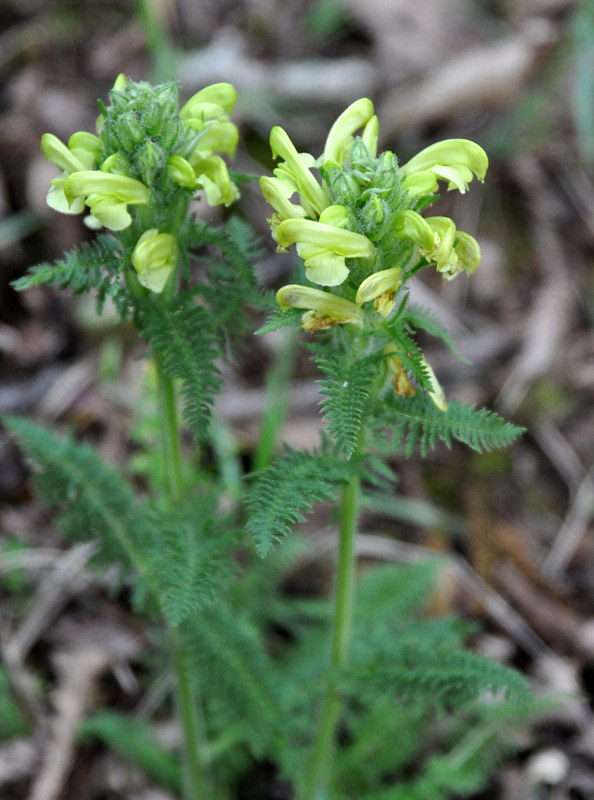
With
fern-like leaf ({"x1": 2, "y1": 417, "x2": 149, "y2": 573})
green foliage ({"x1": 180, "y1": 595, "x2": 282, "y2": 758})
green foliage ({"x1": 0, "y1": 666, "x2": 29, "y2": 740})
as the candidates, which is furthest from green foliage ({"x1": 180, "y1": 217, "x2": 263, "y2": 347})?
green foliage ({"x1": 0, "y1": 666, "x2": 29, "y2": 740})

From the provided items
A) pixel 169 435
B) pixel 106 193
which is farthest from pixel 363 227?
pixel 169 435

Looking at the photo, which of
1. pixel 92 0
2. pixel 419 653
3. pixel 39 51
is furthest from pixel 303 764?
pixel 92 0

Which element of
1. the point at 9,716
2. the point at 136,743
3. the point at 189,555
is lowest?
the point at 136,743

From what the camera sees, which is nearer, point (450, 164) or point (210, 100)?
point (450, 164)

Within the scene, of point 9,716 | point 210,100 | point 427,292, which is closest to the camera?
point 210,100

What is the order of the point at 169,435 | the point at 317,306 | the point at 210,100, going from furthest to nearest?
the point at 169,435 → the point at 210,100 → the point at 317,306

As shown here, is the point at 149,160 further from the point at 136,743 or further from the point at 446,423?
the point at 136,743

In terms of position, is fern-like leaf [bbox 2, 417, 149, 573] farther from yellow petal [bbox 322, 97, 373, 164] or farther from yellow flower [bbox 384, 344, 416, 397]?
yellow petal [bbox 322, 97, 373, 164]
